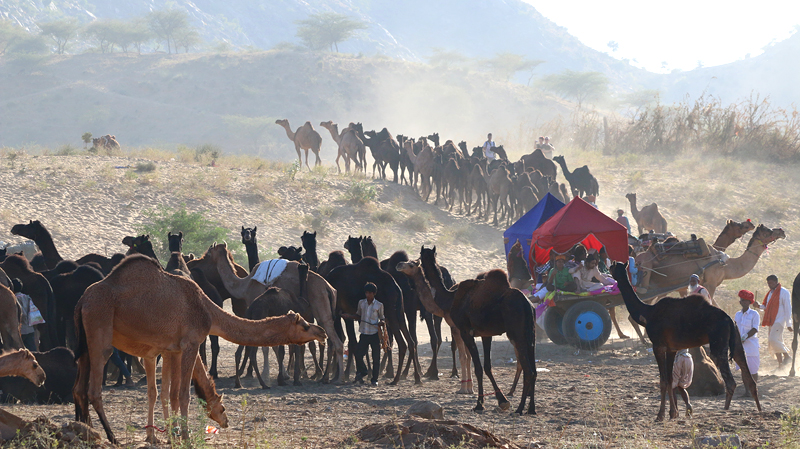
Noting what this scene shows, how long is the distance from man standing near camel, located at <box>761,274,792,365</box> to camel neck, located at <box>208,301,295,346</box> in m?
8.08

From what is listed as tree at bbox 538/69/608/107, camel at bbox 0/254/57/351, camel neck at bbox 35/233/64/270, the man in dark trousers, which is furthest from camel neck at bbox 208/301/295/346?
tree at bbox 538/69/608/107

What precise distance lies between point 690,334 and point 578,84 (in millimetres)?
73963

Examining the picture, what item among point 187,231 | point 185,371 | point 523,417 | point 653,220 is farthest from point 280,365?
point 653,220

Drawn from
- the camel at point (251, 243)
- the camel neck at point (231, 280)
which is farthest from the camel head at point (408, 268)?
the camel at point (251, 243)

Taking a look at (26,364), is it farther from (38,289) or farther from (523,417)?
(523,417)

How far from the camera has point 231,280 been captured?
34.3 feet

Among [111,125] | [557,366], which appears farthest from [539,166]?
[111,125]

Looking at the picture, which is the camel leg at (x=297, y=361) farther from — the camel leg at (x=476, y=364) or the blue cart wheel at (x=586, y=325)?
the blue cart wheel at (x=586, y=325)

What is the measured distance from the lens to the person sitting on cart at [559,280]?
12453mm

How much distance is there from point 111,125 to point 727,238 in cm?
5230

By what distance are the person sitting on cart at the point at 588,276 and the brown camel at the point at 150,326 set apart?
7.59m

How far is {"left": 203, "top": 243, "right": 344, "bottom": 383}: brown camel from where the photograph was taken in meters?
9.93

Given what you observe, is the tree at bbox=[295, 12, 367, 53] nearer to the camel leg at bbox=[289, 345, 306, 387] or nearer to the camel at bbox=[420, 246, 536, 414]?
the camel leg at bbox=[289, 345, 306, 387]

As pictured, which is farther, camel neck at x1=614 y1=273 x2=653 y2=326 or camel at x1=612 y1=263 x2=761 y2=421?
camel neck at x1=614 y1=273 x2=653 y2=326
